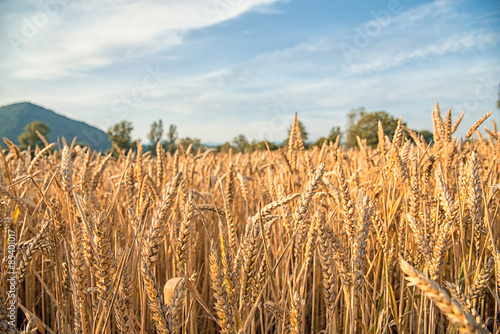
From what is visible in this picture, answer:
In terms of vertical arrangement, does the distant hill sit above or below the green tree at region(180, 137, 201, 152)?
above

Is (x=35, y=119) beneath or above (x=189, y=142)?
above

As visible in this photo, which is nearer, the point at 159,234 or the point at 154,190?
the point at 159,234

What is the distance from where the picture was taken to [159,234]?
702mm

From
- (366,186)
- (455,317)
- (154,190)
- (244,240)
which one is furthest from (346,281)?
(366,186)

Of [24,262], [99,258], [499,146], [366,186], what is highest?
[499,146]

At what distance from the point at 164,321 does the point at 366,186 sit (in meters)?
2.05

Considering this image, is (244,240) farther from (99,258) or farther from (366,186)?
(366,186)

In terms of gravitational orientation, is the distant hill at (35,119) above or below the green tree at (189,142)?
above

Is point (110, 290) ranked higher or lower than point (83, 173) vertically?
lower

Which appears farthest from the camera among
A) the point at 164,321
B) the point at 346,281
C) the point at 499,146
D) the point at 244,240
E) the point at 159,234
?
the point at 499,146

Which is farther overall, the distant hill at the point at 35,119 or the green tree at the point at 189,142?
the distant hill at the point at 35,119

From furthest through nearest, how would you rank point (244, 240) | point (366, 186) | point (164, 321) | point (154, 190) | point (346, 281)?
point (366, 186), point (154, 190), point (346, 281), point (244, 240), point (164, 321)

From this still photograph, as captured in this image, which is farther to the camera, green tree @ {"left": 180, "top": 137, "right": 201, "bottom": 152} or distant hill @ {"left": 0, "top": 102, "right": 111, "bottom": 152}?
distant hill @ {"left": 0, "top": 102, "right": 111, "bottom": 152}

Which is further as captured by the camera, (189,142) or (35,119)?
(35,119)
